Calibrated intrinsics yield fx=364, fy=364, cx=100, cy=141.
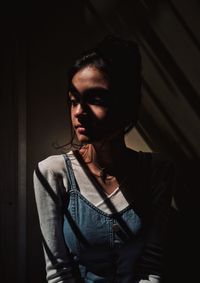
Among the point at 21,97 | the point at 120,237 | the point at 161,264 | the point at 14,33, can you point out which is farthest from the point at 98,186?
the point at 14,33

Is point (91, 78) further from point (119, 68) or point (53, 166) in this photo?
point (53, 166)

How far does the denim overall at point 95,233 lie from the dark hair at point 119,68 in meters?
0.37

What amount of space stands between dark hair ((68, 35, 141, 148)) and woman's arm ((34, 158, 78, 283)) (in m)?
0.39

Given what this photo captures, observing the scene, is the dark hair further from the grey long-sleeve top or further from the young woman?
the grey long-sleeve top

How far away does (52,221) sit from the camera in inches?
60.5

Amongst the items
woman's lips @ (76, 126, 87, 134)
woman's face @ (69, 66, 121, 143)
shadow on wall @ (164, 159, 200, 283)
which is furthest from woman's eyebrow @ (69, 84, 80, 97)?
shadow on wall @ (164, 159, 200, 283)

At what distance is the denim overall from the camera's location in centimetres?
153

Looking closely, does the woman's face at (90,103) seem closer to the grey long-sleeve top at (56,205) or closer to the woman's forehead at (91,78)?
the woman's forehead at (91,78)

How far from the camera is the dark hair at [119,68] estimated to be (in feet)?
4.61

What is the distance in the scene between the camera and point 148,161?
1.67 metres

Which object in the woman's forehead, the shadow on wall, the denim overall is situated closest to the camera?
the woman's forehead

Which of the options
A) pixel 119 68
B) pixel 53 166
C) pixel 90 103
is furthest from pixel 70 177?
pixel 119 68

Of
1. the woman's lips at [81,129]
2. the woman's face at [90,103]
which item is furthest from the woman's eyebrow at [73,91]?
the woman's lips at [81,129]

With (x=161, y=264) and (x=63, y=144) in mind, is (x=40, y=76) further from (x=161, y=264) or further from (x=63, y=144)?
(x=161, y=264)
